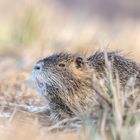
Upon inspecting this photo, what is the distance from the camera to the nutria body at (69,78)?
280 inches

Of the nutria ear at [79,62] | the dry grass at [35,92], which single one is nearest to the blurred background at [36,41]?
the dry grass at [35,92]

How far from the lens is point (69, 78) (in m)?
7.24

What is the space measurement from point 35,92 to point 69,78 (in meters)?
1.73

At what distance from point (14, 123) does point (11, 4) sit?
1159cm

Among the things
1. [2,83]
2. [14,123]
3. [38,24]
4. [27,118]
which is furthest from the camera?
[38,24]

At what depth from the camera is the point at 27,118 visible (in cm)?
707

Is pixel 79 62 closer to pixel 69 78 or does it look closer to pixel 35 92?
pixel 69 78

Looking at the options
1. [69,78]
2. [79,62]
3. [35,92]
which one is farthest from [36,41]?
[69,78]

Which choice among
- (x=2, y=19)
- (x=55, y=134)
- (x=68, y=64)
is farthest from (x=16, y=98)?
(x=2, y=19)

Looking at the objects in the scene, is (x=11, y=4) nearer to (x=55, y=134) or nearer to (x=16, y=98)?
(x=16, y=98)

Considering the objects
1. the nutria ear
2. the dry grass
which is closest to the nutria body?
the nutria ear

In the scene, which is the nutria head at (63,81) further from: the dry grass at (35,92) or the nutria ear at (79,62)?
the dry grass at (35,92)

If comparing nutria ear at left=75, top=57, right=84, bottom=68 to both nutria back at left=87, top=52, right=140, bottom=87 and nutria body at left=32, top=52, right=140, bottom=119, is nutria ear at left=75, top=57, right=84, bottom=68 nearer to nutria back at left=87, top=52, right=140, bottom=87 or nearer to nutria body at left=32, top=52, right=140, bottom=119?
nutria body at left=32, top=52, right=140, bottom=119

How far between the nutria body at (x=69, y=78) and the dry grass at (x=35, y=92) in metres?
0.21
